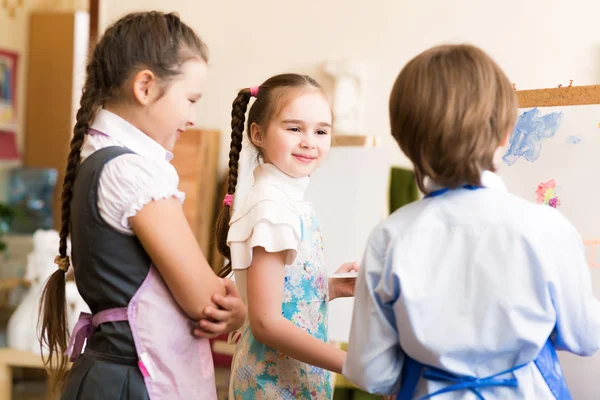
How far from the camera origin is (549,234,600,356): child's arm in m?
1.02

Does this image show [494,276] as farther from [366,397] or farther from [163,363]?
[366,397]

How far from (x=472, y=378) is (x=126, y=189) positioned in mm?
595

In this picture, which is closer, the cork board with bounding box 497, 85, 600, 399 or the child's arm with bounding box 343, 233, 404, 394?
the child's arm with bounding box 343, 233, 404, 394

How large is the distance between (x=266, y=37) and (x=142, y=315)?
2.79 meters

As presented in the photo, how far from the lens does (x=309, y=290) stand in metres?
1.41

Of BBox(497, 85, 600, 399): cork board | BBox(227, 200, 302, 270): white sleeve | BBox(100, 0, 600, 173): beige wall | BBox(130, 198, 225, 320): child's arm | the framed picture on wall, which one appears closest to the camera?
BBox(130, 198, 225, 320): child's arm

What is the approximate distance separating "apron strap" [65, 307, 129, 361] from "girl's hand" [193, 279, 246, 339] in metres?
0.13

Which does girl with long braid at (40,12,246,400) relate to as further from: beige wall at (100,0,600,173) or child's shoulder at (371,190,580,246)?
beige wall at (100,0,600,173)

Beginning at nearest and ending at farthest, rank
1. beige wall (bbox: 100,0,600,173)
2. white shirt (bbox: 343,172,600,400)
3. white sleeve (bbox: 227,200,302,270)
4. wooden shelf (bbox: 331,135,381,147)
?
white shirt (bbox: 343,172,600,400)
white sleeve (bbox: 227,200,302,270)
wooden shelf (bbox: 331,135,381,147)
beige wall (bbox: 100,0,600,173)

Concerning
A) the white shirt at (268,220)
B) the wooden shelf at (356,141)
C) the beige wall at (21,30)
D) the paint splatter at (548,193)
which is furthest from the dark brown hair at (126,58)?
the beige wall at (21,30)

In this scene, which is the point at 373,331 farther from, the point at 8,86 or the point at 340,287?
the point at 8,86

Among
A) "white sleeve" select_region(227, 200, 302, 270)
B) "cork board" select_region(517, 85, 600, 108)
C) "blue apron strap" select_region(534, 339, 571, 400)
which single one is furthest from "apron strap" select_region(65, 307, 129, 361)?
"cork board" select_region(517, 85, 600, 108)

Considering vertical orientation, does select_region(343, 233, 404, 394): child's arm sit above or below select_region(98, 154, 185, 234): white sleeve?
below

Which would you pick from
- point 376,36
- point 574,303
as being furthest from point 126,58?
point 376,36
